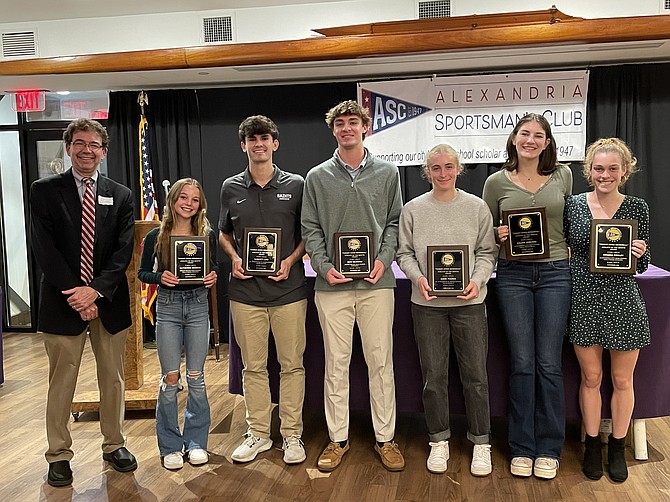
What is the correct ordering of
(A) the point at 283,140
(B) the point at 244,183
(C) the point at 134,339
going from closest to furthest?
1. (B) the point at 244,183
2. (C) the point at 134,339
3. (A) the point at 283,140

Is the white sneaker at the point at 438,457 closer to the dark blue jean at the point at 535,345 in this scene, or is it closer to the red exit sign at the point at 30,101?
the dark blue jean at the point at 535,345

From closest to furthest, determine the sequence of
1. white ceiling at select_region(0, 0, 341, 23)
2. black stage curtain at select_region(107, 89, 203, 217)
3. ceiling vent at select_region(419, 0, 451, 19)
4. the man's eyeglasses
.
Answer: the man's eyeglasses < ceiling vent at select_region(419, 0, 451, 19) < white ceiling at select_region(0, 0, 341, 23) < black stage curtain at select_region(107, 89, 203, 217)

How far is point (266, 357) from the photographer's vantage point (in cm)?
328

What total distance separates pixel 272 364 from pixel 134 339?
114 cm

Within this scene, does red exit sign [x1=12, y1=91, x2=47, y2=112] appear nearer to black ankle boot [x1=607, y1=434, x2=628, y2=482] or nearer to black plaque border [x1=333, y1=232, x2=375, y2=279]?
black plaque border [x1=333, y1=232, x2=375, y2=279]

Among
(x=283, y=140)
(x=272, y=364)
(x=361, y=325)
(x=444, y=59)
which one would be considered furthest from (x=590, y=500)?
(x=283, y=140)

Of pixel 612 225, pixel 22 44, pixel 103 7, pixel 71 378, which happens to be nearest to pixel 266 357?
pixel 71 378

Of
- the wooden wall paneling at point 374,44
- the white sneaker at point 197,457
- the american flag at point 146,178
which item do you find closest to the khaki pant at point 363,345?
the white sneaker at point 197,457

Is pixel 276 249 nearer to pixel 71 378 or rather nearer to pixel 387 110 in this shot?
pixel 71 378

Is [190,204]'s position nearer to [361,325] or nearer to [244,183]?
[244,183]

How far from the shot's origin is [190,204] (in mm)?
3086

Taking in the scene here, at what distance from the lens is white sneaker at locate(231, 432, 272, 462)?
10.6 feet

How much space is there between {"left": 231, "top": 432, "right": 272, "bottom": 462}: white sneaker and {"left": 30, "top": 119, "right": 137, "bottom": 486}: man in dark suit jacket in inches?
19.9

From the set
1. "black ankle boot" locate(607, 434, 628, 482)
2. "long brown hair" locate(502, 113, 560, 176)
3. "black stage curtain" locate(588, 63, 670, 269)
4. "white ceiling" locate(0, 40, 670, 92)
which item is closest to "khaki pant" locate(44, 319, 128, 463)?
"long brown hair" locate(502, 113, 560, 176)
